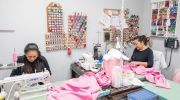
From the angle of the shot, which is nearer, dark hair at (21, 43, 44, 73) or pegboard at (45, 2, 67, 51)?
dark hair at (21, 43, 44, 73)

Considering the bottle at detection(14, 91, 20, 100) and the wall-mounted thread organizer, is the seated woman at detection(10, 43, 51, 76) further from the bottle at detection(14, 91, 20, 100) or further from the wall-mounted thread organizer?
the wall-mounted thread organizer

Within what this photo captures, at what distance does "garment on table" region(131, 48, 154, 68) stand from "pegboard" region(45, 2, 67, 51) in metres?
A: 1.21

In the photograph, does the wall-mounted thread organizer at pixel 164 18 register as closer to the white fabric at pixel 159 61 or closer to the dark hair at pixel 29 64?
the white fabric at pixel 159 61

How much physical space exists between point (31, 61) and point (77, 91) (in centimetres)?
106

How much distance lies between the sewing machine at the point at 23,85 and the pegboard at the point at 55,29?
1.04 m

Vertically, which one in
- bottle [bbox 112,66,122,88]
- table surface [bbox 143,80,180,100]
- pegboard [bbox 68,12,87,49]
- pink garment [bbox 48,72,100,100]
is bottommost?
table surface [bbox 143,80,180,100]

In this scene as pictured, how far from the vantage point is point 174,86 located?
1.72 metres

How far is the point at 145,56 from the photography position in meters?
2.69

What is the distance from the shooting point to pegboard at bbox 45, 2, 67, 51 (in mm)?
2492

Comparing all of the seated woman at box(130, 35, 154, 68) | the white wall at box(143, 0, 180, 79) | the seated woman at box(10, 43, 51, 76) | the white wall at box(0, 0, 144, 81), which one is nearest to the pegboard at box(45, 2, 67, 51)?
the white wall at box(0, 0, 144, 81)

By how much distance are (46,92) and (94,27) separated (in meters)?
1.62

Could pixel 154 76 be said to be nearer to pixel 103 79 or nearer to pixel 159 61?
pixel 103 79

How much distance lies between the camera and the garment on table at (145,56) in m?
2.59

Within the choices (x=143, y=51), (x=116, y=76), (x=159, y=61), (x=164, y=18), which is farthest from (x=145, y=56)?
(x=116, y=76)
